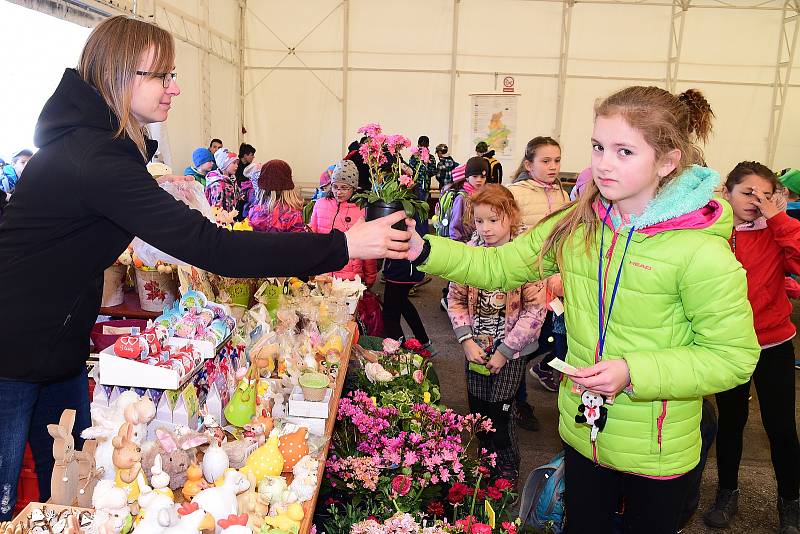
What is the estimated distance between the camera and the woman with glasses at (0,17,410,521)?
4.30 feet

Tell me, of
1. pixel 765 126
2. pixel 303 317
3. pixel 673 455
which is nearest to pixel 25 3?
pixel 303 317

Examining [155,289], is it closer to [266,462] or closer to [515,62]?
[266,462]

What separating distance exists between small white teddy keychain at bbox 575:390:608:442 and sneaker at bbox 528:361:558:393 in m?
2.90

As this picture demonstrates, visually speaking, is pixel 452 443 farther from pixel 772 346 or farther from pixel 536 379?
pixel 536 379

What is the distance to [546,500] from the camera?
7.14 ft

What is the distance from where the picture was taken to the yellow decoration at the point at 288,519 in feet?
3.93

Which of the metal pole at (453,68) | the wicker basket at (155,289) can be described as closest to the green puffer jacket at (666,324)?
the wicker basket at (155,289)

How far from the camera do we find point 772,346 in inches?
96.7

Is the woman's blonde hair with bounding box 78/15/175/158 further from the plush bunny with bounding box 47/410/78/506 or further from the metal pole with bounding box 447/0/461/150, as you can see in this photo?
the metal pole with bounding box 447/0/461/150

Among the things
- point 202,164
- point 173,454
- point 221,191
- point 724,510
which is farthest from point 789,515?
point 202,164

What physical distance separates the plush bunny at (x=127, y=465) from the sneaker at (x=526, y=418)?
9.29 ft

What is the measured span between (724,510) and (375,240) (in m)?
2.36

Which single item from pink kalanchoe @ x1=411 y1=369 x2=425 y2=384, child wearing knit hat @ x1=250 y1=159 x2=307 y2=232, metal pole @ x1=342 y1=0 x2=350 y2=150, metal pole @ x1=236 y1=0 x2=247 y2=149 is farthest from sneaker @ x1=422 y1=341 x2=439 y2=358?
metal pole @ x1=236 y1=0 x2=247 y2=149

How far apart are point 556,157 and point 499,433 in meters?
1.73
